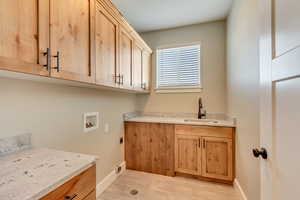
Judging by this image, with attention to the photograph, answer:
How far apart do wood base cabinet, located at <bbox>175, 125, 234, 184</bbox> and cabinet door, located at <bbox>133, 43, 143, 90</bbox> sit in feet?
3.05

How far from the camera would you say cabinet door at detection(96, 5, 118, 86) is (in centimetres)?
146

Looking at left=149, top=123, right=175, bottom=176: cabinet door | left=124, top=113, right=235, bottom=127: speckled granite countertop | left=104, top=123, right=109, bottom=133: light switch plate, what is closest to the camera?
left=104, top=123, right=109, bottom=133: light switch plate

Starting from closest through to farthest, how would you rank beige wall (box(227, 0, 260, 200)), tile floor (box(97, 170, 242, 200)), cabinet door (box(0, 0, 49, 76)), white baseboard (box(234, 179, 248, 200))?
cabinet door (box(0, 0, 49, 76)) → beige wall (box(227, 0, 260, 200)) → white baseboard (box(234, 179, 248, 200)) → tile floor (box(97, 170, 242, 200))

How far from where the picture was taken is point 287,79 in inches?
26.2

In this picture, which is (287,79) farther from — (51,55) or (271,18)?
(51,55)

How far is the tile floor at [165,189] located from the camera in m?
1.94

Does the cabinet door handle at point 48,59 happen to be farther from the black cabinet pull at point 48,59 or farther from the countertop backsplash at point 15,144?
the countertop backsplash at point 15,144

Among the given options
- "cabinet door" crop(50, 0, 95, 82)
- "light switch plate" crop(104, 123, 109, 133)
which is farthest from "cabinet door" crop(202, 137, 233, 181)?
"cabinet door" crop(50, 0, 95, 82)

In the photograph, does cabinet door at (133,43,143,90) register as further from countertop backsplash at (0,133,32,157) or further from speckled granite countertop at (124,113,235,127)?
countertop backsplash at (0,133,32,157)

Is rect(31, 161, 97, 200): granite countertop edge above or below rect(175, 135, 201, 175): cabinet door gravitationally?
above

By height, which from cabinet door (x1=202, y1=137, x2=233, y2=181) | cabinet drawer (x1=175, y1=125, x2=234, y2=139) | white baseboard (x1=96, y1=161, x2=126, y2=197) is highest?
cabinet drawer (x1=175, y1=125, x2=234, y2=139)

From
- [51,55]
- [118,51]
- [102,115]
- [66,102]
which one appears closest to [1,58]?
[51,55]

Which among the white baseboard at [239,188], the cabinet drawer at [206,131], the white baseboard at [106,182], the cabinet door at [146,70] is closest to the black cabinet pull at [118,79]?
the cabinet door at [146,70]

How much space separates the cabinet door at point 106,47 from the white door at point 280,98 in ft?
4.25
